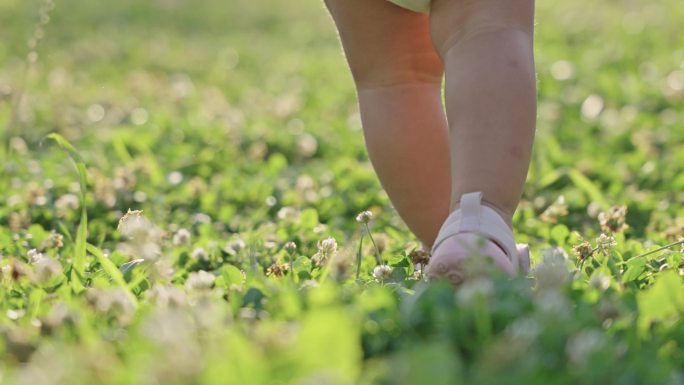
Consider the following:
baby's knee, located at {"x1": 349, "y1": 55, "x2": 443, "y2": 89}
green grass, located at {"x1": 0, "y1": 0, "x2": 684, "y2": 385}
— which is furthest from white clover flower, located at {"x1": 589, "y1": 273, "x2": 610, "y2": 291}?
baby's knee, located at {"x1": 349, "y1": 55, "x2": 443, "y2": 89}

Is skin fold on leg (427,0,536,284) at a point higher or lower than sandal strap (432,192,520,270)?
higher

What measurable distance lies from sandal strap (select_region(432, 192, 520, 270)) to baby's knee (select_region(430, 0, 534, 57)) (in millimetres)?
342

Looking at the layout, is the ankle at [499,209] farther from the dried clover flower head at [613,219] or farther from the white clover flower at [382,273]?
the dried clover flower head at [613,219]

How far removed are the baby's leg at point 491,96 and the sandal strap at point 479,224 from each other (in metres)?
0.04

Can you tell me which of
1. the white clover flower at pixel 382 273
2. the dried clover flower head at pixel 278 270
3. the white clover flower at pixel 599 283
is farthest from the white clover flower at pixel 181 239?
the white clover flower at pixel 599 283

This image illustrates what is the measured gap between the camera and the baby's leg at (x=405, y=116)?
8.23ft

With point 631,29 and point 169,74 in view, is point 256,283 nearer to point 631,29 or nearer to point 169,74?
point 169,74

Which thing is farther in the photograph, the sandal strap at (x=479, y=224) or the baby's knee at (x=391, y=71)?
the baby's knee at (x=391, y=71)

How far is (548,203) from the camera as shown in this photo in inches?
144

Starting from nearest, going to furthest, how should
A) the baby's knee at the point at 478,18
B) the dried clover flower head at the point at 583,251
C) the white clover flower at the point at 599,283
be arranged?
the white clover flower at the point at 599,283
the baby's knee at the point at 478,18
the dried clover flower head at the point at 583,251

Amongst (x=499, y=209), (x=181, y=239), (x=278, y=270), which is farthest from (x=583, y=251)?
(x=181, y=239)

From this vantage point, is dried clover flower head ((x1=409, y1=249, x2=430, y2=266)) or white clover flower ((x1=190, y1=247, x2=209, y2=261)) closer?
dried clover flower head ((x1=409, y1=249, x2=430, y2=266))

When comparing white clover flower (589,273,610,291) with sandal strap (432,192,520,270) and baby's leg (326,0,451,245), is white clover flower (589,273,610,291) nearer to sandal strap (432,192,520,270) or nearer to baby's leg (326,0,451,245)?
sandal strap (432,192,520,270)

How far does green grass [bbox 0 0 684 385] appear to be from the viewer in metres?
1.40
